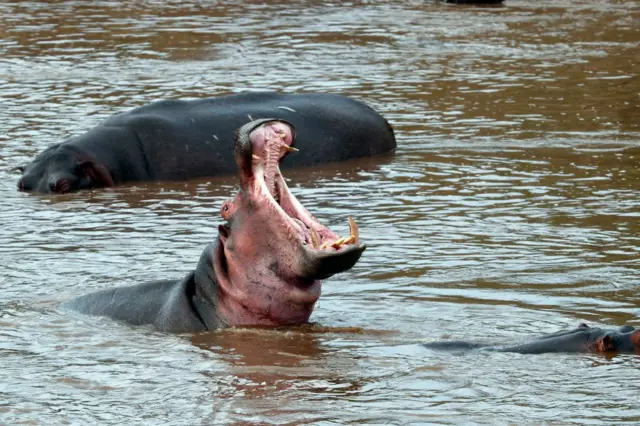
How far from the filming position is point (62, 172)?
1075 cm

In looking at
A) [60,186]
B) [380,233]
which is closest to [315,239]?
[380,233]

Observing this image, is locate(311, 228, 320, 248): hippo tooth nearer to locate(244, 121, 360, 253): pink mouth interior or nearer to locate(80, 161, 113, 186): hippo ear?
locate(244, 121, 360, 253): pink mouth interior

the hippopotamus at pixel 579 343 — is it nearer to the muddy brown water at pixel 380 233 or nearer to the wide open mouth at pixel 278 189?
the muddy brown water at pixel 380 233

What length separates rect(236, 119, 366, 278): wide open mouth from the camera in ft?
19.8

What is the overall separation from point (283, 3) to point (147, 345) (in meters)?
17.2

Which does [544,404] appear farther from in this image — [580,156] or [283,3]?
[283,3]

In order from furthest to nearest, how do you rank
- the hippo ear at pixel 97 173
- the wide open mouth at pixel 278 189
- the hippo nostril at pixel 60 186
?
1. the hippo ear at pixel 97 173
2. the hippo nostril at pixel 60 186
3. the wide open mouth at pixel 278 189

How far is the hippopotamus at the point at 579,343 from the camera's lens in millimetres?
5832

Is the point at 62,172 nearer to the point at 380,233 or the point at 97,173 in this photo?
the point at 97,173

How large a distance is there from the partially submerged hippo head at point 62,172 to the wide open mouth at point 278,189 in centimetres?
476

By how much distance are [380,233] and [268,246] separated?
2590 millimetres

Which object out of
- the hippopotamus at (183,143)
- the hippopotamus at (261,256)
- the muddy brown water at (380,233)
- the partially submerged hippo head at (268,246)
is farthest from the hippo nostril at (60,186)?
the partially submerged hippo head at (268,246)

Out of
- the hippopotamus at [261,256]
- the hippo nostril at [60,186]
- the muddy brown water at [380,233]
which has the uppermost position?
the hippopotamus at [261,256]

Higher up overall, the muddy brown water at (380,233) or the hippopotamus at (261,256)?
the hippopotamus at (261,256)
